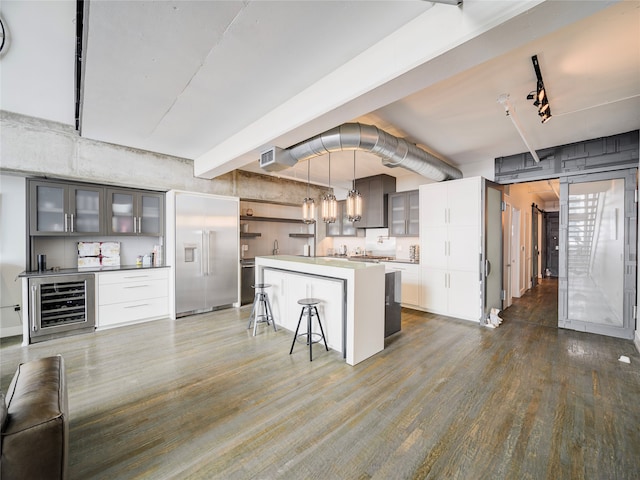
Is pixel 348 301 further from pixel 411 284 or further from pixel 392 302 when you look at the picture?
pixel 411 284

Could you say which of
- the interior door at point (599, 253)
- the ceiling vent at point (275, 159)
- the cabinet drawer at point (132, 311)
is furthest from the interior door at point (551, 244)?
the cabinet drawer at point (132, 311)

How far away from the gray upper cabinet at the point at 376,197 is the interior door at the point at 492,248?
2137 millimetres

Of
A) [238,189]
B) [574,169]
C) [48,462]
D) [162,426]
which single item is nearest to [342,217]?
[238,189]

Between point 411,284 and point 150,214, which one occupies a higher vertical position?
point 150,214

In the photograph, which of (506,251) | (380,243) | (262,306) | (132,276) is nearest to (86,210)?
(132,276)

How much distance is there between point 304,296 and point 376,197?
349cm

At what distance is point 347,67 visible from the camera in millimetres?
2201

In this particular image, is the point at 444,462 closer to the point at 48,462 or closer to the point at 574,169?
the point at 48,462

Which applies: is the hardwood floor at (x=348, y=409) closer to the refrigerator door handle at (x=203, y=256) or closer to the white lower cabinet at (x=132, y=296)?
the white lower cabinet at (x=132, y=296)

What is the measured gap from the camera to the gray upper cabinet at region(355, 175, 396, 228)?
20.3 feet

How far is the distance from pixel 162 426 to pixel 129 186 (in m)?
3.95

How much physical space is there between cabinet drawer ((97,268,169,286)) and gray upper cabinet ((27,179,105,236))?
2.33 feet

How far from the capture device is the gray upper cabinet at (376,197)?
20.3 feet

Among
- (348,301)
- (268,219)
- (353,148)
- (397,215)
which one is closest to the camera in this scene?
(348,301)
